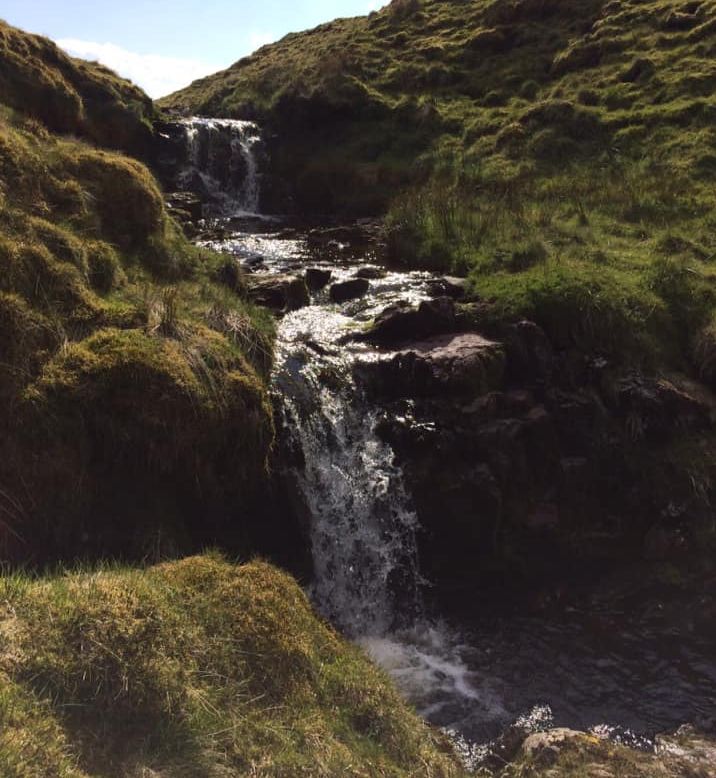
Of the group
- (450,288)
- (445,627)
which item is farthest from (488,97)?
(445,627)

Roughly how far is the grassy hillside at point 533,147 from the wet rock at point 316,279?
10.1 feet

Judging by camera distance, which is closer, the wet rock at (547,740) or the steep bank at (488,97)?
the wet rock at (547,740)

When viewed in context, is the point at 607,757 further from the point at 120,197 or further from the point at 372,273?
the point at 372,273

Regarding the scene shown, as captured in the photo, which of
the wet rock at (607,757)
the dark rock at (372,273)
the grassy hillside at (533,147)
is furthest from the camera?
the dark rock at (372,273)

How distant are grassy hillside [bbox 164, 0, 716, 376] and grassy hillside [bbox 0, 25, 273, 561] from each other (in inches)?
245

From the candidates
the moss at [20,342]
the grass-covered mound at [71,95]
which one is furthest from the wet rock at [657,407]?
the grass-covered mound at [71,95]

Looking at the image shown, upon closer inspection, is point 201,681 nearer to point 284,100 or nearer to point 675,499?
point 675,499

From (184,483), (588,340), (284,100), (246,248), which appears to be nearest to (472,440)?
(588,340)

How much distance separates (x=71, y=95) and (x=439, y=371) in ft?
42.1

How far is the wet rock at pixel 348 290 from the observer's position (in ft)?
48.3

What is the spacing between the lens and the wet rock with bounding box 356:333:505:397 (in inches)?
429

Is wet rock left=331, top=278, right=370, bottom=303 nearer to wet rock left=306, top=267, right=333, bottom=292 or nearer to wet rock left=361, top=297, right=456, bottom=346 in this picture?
wet rock left=306, top=267, right=333, bottom=292

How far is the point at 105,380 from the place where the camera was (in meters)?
7.32

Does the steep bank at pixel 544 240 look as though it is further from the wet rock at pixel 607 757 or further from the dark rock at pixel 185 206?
the dark rock at pixel 185 206
